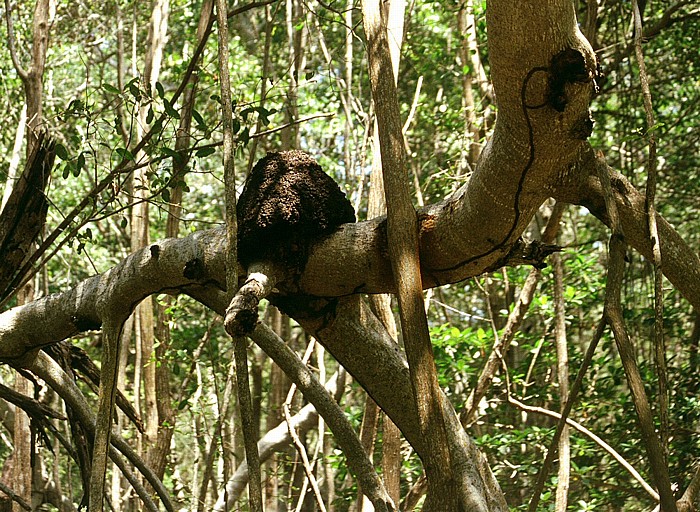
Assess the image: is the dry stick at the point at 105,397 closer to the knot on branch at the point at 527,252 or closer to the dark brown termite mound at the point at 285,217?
the dark brown termite mound at the point at 285,217

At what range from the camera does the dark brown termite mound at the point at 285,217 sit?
1992mm

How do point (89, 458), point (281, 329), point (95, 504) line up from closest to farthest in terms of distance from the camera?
point (95, 504) < point (89, 458) < point (281, 329)

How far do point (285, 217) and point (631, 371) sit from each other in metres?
0.87

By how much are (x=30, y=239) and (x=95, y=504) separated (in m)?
1.11

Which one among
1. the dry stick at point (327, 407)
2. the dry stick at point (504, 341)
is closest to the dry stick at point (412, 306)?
the dry stick at point (327, 407)

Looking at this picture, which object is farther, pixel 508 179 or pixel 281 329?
pixel 281 329

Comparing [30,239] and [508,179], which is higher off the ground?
[30,239]

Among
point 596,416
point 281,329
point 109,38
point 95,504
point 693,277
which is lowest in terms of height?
point 95,504

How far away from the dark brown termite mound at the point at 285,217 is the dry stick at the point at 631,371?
70cm

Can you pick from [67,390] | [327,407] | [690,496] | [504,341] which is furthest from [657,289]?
[504,341]

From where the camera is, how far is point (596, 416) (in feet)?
18.3

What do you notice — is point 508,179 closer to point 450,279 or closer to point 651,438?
point 450,279

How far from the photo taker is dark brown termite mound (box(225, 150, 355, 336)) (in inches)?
78.4

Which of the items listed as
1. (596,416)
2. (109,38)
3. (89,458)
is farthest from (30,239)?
(109,38)
